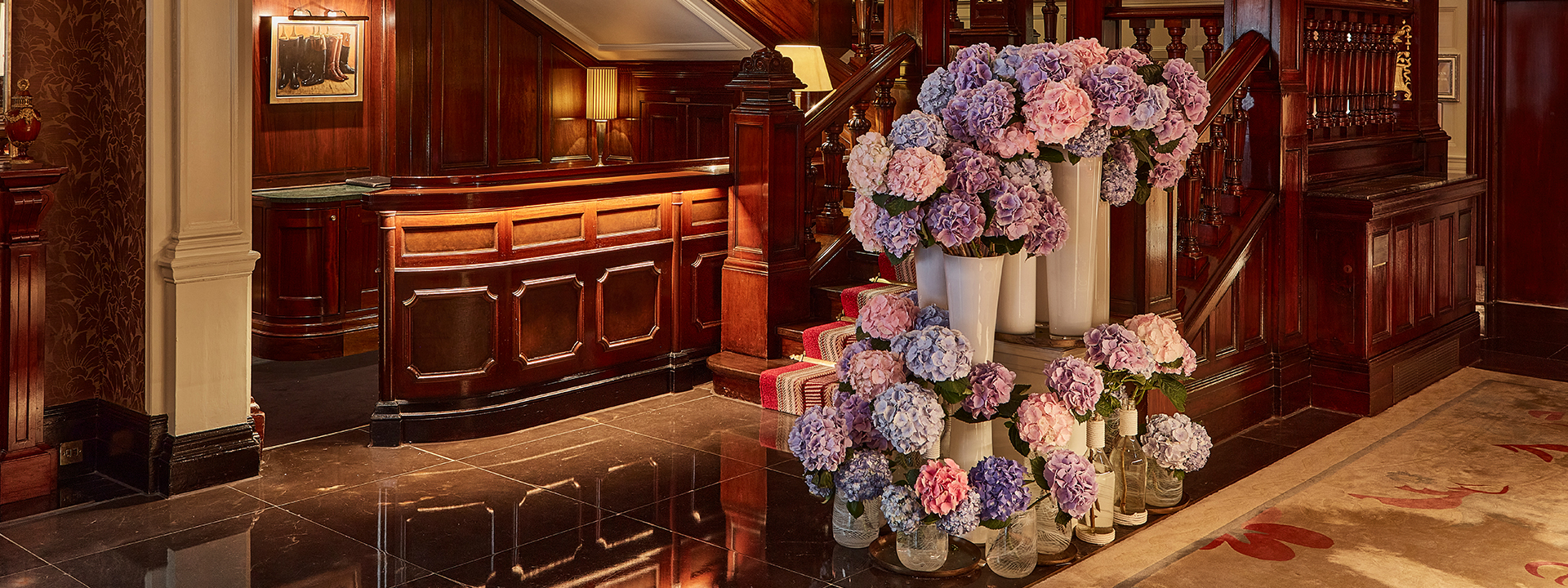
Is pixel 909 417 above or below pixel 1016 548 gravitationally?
above

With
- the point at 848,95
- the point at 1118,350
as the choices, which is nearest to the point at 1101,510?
the point at 1118,350

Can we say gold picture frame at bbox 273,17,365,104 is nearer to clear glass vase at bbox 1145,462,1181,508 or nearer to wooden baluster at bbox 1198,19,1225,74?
wooden baluster at bbox 1198,19,1225,74

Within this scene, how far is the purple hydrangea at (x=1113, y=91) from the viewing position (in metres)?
3.62

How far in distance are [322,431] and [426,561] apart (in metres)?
1.83

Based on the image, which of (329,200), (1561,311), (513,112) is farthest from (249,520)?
(1561,311)

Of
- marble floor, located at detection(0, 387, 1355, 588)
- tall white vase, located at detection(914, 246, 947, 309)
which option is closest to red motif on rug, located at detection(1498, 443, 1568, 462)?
marble floor, located at detection(0, 387, 1355, 588)

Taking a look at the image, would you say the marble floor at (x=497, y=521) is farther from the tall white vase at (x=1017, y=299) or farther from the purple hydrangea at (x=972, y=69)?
the purple hydrangea at (x=972, y=69)

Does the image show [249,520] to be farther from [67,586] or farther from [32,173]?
[32,173]

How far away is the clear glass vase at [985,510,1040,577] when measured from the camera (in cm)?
379

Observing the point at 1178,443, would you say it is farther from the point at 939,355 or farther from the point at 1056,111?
the point at 1056,111

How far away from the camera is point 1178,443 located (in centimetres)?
417

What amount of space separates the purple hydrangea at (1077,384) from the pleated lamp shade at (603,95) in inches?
234

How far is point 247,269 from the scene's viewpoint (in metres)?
4.82

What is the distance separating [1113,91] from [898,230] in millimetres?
674
